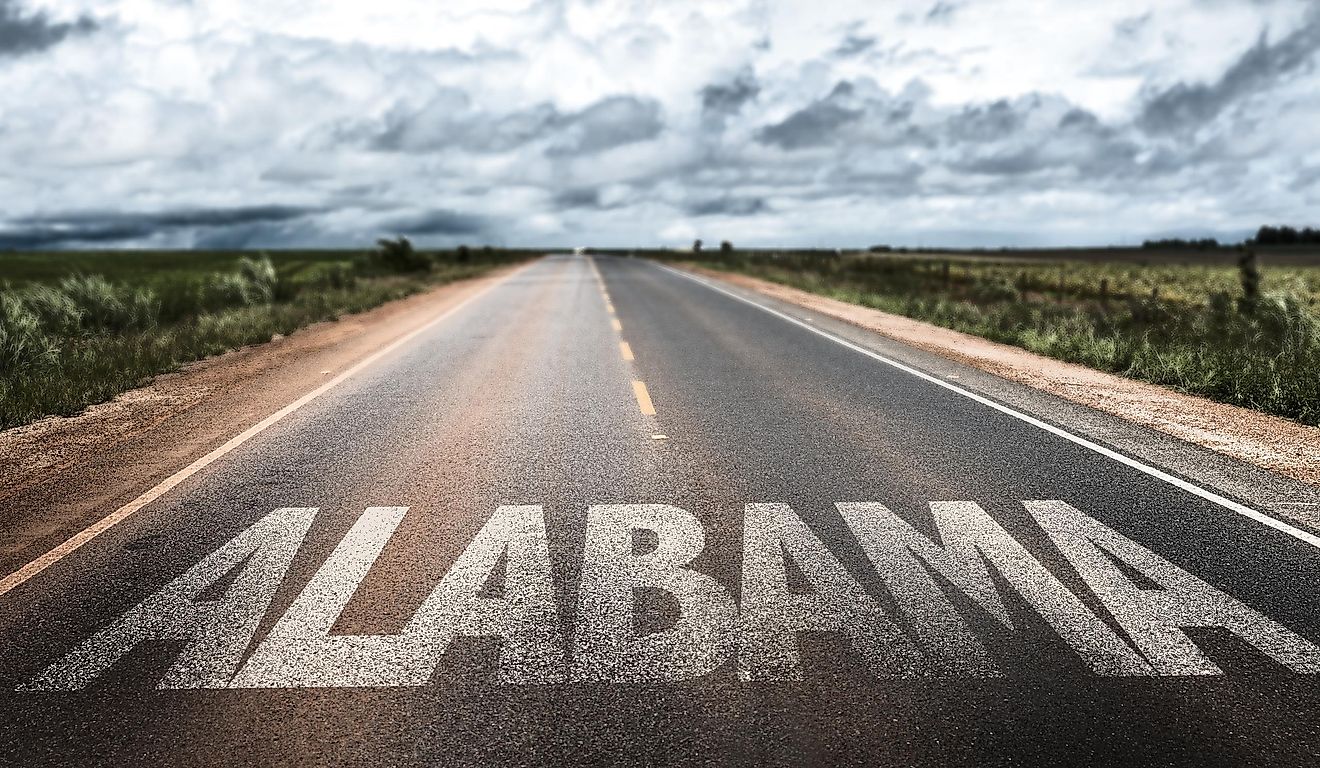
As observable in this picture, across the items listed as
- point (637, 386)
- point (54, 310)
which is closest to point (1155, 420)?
point (637, 386)

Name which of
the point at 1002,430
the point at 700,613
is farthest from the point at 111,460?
the point at 1002,430

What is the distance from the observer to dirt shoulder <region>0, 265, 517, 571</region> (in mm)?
5547

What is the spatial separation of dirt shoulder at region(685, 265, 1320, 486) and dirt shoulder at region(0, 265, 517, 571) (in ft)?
26.9

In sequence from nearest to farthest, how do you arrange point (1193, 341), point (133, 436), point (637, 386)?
point (133, 436)
point (637, 386)
point (1193, 341)

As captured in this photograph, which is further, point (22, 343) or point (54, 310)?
point (54, 310)

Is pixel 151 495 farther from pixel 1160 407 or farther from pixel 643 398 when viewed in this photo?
pixel 1160 407

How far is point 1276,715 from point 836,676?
1.51 meters

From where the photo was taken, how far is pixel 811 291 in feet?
99.2

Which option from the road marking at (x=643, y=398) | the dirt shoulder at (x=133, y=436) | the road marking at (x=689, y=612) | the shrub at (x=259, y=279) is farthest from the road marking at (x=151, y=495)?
the shrub at (x=259, y=279)

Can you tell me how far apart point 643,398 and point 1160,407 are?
5370mm

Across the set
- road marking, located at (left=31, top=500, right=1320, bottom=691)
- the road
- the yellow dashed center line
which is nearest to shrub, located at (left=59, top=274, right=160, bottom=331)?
the yellow dashed center line

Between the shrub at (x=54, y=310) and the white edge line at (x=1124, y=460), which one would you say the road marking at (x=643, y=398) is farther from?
the shrub at (x=54, y=310)

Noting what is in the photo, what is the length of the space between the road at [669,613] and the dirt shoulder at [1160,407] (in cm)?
128

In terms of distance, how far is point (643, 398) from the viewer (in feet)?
30.5
